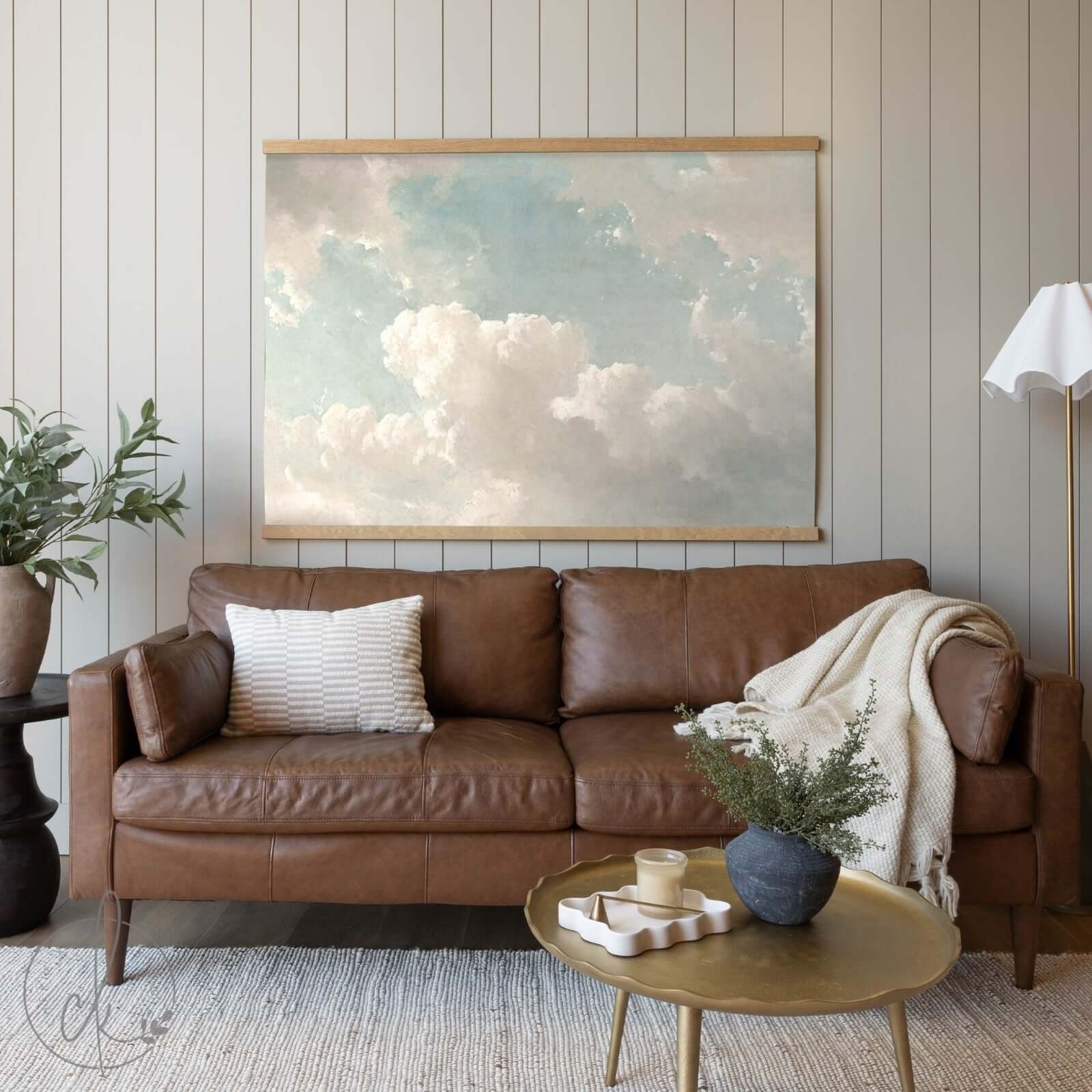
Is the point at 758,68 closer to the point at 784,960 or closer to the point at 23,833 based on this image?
Result: the point at 784,960

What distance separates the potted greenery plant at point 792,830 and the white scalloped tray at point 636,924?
0.06 metres

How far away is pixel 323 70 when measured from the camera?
9.64ft

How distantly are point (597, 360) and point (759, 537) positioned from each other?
76cm

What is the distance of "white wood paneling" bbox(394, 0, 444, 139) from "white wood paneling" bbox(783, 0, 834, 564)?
1.08 meters

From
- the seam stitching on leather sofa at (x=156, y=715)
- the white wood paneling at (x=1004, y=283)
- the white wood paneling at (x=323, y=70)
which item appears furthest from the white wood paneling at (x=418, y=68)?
the seam stitching on leather sofa at (x=156, y=715)

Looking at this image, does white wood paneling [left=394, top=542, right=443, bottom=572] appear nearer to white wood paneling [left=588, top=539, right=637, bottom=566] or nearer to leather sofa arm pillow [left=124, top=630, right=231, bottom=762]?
white wood paneling [left=588, top=539, right=637, bottom=566]

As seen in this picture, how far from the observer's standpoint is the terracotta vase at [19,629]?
2332 mm

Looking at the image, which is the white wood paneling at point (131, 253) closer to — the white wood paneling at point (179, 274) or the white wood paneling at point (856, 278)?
the white wood paneling at point (179, 274)

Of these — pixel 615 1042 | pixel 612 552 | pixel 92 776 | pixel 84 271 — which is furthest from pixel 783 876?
pixel 84 271

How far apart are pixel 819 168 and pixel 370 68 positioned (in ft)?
Result: 4.74

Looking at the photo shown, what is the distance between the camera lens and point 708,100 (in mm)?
2924

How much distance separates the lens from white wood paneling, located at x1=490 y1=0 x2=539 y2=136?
2.91 m

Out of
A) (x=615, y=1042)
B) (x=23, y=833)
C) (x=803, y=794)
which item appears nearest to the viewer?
(x=803, y=794)

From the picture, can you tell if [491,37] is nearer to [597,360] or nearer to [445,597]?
[597,360]
